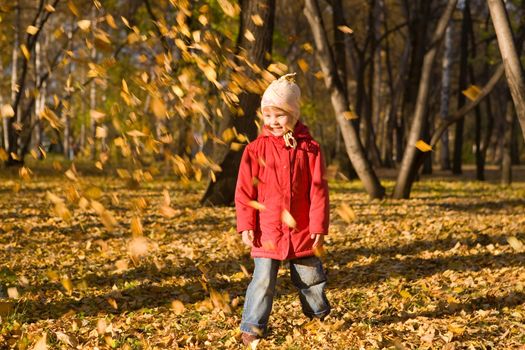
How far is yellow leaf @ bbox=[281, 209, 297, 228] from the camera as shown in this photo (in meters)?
3.88

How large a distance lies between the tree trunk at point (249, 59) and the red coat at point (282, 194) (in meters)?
6.30

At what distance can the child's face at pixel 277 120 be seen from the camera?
12.8 ft

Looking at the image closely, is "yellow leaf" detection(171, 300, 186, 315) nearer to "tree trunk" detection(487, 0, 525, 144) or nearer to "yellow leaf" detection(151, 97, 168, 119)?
"yellow leaf" detection(151, 97, 168, 119)

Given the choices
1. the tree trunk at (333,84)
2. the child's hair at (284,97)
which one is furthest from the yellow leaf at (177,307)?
the tree trunk at (333,84)

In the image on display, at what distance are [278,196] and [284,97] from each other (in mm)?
617

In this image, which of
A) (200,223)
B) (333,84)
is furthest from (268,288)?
(333,84)

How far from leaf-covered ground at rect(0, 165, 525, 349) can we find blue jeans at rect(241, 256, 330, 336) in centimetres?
20

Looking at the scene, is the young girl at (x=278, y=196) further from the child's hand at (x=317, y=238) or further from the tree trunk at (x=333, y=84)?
the tree trunk at (x=333, y=84)

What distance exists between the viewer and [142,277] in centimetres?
602

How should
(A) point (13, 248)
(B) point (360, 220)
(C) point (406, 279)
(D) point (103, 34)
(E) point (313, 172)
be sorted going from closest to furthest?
(E) point (313, 172) → (D) point (103, 34) → (C) point (406, 279) → (A) point (13, 248) → (B) point (360, 220)

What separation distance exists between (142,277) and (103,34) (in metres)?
2.28

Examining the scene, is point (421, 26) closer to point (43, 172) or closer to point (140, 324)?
point (140, 324)

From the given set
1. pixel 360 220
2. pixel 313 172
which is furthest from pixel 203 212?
pixel 313 172

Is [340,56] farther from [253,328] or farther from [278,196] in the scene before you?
[253,328]
